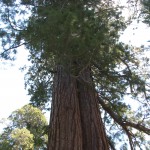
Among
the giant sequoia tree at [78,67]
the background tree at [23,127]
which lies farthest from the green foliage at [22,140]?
the giant sequoia tree at [78,67]

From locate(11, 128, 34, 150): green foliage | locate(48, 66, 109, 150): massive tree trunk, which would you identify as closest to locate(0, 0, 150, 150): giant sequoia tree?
locate(48, 66, 109, 150): massive tree trunk

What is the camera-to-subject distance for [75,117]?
14.4ft

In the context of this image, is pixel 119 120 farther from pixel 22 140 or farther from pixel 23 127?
pixel 23 127

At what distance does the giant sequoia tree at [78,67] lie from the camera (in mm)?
3973

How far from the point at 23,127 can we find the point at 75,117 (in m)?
8.49

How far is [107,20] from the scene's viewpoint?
4707 millimetres

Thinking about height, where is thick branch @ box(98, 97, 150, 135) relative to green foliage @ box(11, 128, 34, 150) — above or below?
below

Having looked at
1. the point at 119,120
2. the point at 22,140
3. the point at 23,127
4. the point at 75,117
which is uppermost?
the point at 23,127

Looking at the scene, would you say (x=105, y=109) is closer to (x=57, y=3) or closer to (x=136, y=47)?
(x=136, y=47)

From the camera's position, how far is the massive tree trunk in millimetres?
4117

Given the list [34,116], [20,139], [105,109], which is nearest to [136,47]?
[105,109]

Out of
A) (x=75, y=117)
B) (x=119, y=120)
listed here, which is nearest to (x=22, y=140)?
(x=119, y=120)

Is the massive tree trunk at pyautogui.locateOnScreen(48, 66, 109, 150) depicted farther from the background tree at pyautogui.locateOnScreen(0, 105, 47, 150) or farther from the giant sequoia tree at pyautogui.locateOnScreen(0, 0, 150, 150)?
the background tree at pyautogui.locateOnScreen(0, 105, 47, 150)

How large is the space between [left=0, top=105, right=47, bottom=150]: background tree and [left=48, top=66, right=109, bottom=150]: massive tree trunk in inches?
207
